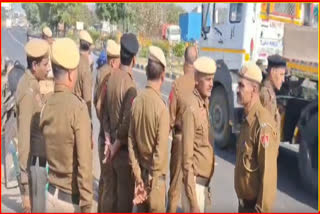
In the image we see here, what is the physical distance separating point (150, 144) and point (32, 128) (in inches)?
38.2

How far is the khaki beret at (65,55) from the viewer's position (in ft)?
9.52

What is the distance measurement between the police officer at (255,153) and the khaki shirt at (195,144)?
0.32 meters

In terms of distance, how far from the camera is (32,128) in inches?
143

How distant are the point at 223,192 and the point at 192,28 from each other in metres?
8.62

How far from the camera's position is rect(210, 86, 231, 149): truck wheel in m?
7.23

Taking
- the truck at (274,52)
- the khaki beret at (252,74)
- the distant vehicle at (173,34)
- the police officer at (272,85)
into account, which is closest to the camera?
the khaki beret at (252,74)

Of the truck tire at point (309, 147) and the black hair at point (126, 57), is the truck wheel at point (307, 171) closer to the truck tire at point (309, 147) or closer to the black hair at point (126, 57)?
the truck tire at point (309, 147)

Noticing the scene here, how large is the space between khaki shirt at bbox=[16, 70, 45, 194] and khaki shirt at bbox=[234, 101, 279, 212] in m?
1.51

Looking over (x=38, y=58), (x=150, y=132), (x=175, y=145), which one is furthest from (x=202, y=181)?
(x=38, y=58)

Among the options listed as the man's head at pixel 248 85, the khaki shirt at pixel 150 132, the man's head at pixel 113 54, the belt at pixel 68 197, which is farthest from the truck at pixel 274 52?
the belt at pixel 68 197

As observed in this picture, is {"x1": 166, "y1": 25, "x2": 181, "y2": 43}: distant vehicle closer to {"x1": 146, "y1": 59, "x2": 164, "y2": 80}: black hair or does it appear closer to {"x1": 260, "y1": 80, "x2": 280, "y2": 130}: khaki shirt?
{"x1": 260, "y1": 80, "x2": 280, "y2": 130}: khaki shirt

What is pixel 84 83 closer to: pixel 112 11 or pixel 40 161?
pixel 40 161

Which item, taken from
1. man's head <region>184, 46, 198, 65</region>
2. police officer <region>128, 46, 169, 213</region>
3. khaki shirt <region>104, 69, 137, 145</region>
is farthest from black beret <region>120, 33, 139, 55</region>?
man's head <region>184, 46, 198, 65</region>

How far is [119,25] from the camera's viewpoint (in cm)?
3166
